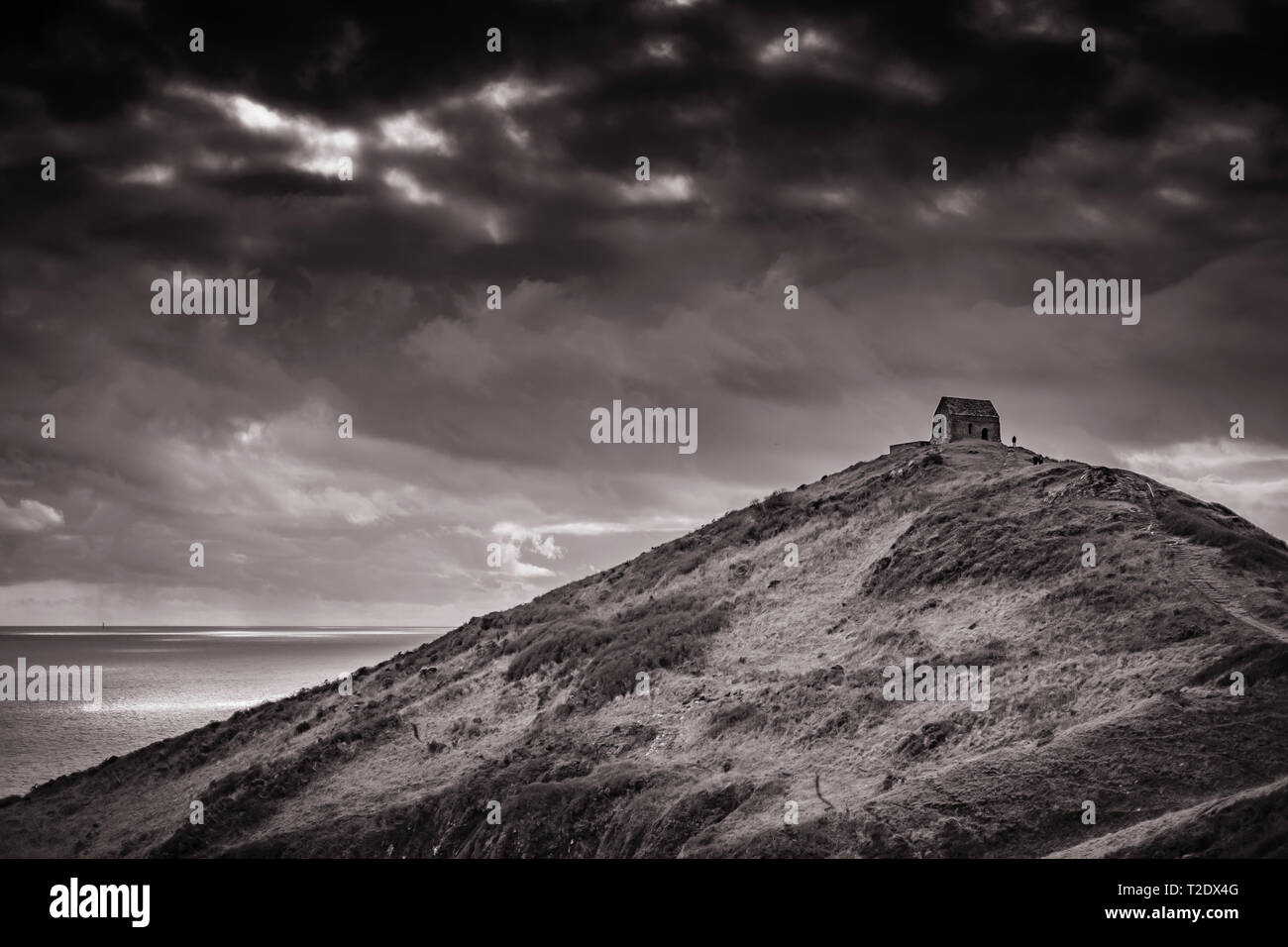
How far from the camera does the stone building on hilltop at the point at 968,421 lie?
226ft

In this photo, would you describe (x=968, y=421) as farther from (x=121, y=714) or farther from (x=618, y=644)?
(x=121, y=714)

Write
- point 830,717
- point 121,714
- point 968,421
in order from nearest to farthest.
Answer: point 830,717
point 968,421
point 121,714

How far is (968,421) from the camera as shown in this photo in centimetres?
6919

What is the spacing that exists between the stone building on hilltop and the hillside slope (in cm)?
844

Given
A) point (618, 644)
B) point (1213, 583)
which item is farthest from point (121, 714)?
point (1213, 583)

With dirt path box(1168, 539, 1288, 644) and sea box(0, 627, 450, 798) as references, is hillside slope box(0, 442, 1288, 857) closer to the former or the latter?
dirt path box(1168, 539, 1288, 644)

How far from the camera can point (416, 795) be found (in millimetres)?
37812

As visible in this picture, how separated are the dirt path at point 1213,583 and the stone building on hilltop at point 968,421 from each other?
102 feet

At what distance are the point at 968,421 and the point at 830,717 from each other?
41110 millimetres

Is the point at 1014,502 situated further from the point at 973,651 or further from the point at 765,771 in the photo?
the point at 765,771

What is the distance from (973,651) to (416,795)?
2226 cm

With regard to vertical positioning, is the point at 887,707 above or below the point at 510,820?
above
